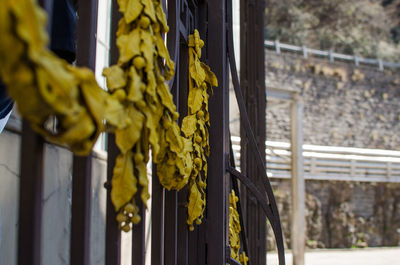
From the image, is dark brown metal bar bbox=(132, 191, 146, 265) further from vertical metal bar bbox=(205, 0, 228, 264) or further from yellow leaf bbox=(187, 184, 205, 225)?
vertical metal bar bbox=(205, 0, 228, 264)

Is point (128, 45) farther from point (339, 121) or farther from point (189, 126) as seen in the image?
point (339, 121)

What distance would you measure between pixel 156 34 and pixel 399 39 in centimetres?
2546

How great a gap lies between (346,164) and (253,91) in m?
14.4

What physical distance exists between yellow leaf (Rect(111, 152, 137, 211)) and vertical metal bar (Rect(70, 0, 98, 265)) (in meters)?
0.06

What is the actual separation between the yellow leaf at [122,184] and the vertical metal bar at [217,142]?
1.92 ft

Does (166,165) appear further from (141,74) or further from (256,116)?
(256,116)

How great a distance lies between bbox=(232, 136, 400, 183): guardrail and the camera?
52.6 feet

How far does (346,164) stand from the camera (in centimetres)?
1688

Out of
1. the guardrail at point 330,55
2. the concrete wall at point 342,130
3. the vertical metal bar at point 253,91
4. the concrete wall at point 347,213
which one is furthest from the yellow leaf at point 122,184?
the guardrail at point 330,55

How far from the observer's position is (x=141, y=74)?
69 cm

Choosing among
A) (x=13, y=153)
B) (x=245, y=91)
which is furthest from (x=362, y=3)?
(x=13, y=153)

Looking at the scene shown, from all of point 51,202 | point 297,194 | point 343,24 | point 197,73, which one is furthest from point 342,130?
point 197,73

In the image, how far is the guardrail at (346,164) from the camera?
16047mm

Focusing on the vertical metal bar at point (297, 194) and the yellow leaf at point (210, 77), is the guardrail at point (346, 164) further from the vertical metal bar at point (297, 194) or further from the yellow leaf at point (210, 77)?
the yellow leaf at point (210, 77)
